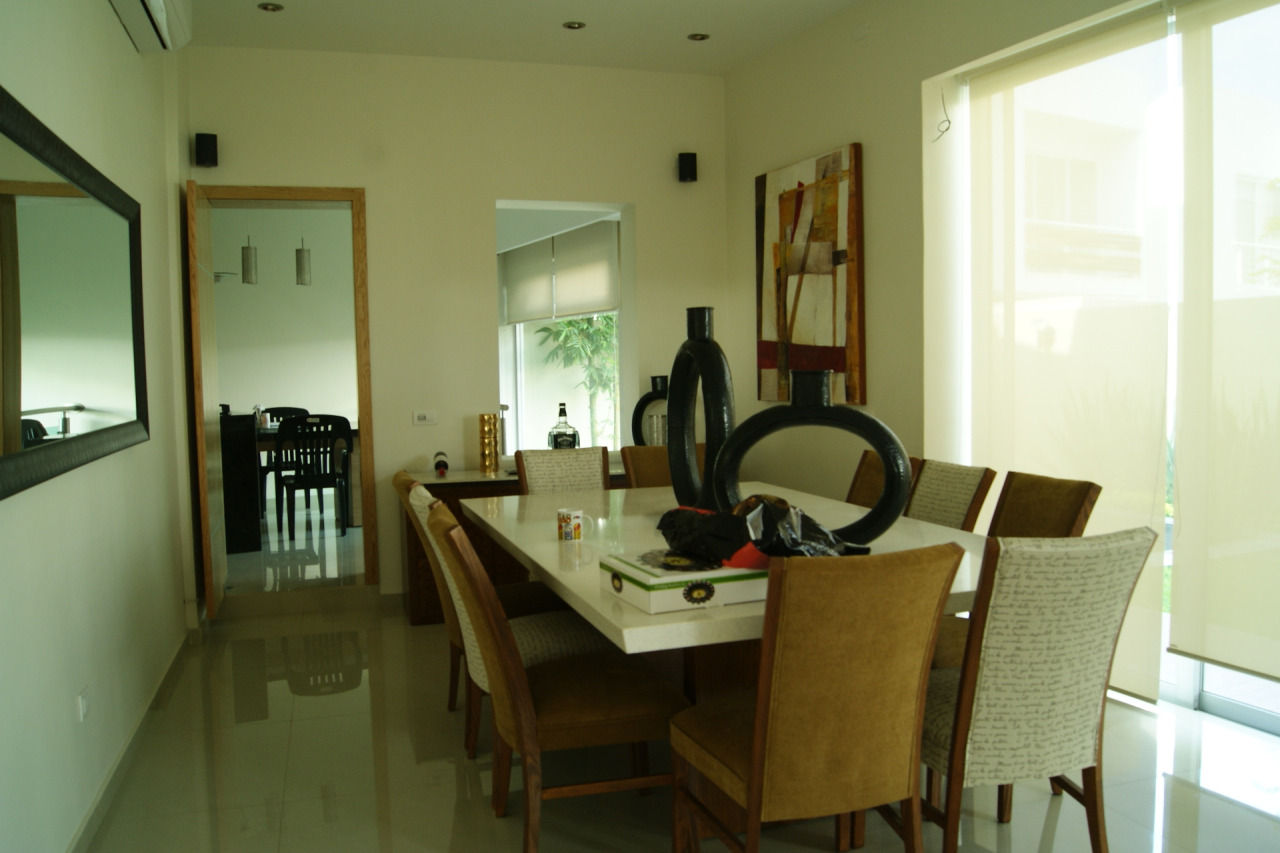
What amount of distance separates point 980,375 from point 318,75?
3.70 meters

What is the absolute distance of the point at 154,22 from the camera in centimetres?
363

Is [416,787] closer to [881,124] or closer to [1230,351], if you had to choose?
[1230,351]

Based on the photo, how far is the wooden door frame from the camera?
525cm

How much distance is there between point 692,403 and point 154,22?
2421 mm

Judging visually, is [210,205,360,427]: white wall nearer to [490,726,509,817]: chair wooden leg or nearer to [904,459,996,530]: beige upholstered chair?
[904,459,996,530]: beige upholstered chair

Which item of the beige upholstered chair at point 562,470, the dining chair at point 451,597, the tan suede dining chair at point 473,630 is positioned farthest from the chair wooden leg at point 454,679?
the beige upholstered chair at point 562,470

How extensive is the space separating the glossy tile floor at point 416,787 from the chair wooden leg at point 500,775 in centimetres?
4

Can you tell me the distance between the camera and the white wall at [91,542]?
2273 millimetres

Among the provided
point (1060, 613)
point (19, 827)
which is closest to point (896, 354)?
point (1060, 613)

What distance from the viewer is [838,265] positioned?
188 inches

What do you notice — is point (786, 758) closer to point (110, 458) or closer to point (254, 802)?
point (254, 802)

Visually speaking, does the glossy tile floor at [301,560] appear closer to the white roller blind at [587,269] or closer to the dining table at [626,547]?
the dining table at [626,547]

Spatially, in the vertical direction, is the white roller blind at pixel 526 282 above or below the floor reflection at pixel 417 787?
above

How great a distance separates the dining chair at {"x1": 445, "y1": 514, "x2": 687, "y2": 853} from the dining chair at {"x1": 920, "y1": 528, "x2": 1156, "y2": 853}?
0.69 meters
